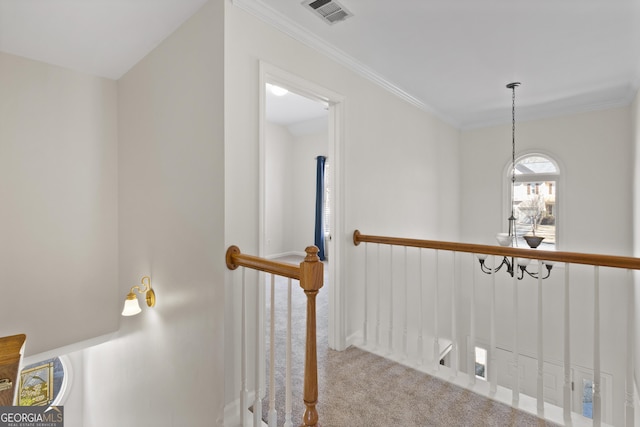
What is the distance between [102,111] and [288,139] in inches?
156

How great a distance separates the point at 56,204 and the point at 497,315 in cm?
566

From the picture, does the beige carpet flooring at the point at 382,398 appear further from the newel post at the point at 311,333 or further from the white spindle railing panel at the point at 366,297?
the newel post at the point at 311,333

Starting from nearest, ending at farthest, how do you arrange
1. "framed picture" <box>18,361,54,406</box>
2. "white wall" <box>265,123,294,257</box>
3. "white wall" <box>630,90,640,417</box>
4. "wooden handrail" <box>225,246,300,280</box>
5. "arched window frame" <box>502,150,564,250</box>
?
"wooden handrail" <box>225,246,300,280</box> < "white wall" <box>630,90,640,417</box> < "framed picture" <box>18,361,54,406</box> < "arched window frame" <box>502,150,564,250</box> < "white wall" <box>265,123,294,257</box>

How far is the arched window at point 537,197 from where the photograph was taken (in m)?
4.45

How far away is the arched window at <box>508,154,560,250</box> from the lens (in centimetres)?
445

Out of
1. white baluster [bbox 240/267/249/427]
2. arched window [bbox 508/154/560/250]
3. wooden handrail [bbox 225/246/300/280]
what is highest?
arched window [bbox 508/154/560/250]

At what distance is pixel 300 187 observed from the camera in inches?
266

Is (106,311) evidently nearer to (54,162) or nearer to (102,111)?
(54,162)

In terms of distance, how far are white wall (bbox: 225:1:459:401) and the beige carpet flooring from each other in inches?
15.4

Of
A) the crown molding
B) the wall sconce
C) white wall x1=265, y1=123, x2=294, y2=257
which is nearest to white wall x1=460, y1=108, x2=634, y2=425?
the crown molding

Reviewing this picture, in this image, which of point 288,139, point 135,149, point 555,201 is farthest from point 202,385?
point 288,139

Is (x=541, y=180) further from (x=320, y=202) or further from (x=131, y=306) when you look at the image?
(x=131, y=306)

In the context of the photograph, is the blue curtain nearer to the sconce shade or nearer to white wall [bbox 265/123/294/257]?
white wall [bbox 265/123/294/257]

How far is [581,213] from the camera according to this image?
13.8 feet
